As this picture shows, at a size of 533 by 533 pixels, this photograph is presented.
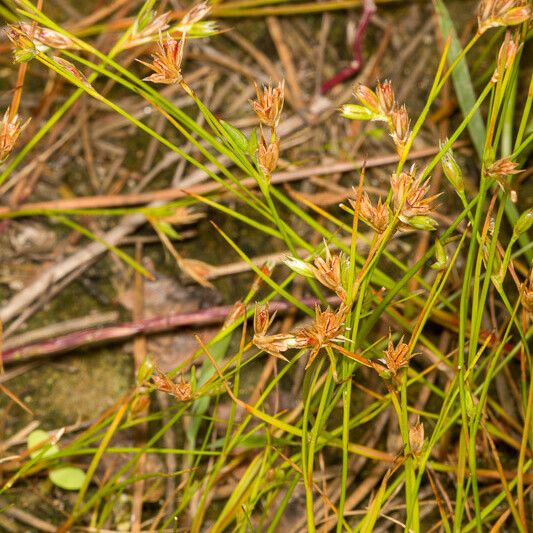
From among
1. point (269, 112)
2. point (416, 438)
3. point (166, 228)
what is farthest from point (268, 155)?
point (166, 228)

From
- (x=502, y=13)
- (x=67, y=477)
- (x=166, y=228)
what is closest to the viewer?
(x=502, y=13)

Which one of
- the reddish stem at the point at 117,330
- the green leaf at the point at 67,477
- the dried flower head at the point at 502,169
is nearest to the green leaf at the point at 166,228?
the reddish stem at the point at 117,330

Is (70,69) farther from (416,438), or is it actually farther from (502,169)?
(416,438)

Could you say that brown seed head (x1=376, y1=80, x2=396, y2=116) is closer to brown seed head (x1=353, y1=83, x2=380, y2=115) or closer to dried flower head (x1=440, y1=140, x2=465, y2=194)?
brown seed head (x1=353, y1=83, x2=380, y2=115)

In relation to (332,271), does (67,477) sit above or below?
below

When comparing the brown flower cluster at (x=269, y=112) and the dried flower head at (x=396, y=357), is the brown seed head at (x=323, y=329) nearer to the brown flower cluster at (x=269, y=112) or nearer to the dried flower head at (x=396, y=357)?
the dried flower head at (x=396, y=357)

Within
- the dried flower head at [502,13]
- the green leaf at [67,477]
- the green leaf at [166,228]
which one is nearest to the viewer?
the dried flower head at [502,13]
